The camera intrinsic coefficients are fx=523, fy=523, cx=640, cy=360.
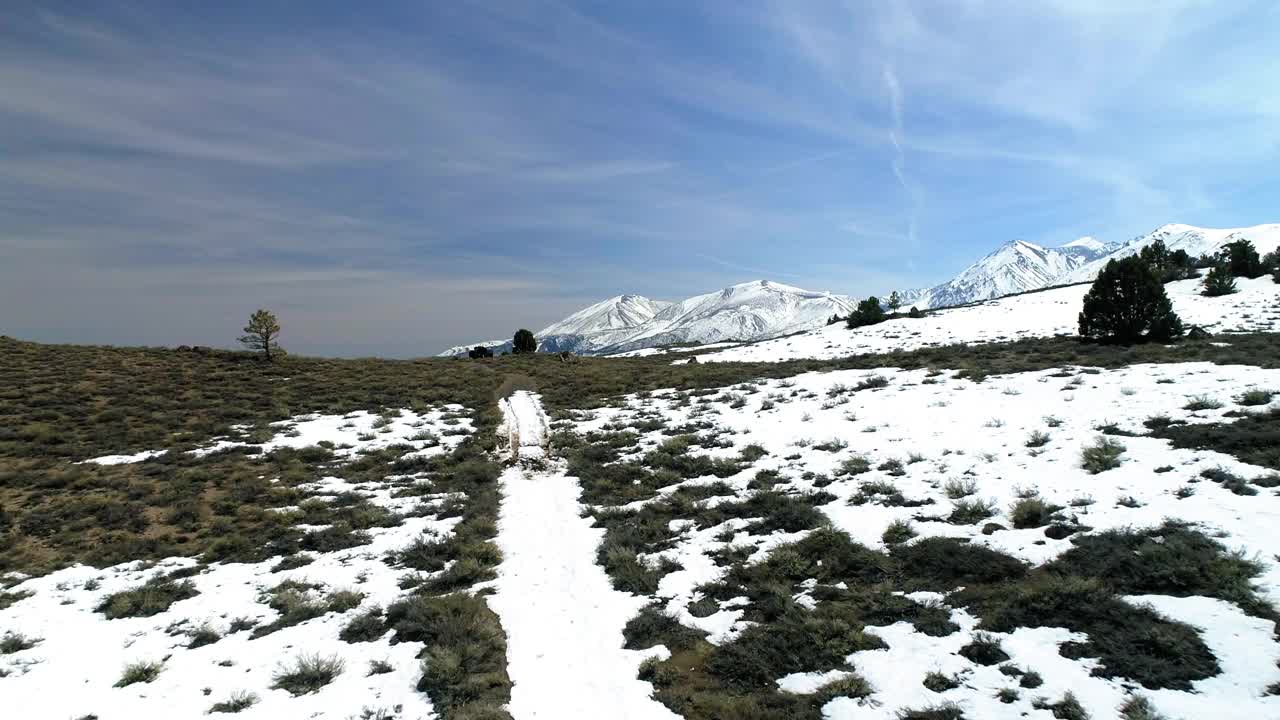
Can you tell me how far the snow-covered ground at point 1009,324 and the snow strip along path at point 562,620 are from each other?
33.4m

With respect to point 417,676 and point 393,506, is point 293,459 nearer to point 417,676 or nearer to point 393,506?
point 393,506

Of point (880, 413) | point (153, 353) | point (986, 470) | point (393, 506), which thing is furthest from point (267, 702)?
point (153, 353)

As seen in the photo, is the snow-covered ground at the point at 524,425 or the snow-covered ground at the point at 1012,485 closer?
the snow-covered ground at the point at 1012,485

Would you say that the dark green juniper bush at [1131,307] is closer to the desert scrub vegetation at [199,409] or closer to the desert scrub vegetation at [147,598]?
the desert scrub vegetation at [199,409]

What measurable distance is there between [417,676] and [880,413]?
15.6m

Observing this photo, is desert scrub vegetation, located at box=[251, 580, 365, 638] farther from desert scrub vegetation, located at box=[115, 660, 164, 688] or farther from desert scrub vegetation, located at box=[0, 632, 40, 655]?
desert scrub vegetation, located at box=[0, 632, 40, 655]

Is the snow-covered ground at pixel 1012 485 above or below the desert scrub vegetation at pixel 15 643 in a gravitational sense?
above

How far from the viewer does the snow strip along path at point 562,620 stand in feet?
23.1

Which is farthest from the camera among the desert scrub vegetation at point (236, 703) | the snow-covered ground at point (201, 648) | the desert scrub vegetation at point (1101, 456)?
the desert scrub vegetation at point (1101, 456)

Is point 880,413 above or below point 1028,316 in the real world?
below

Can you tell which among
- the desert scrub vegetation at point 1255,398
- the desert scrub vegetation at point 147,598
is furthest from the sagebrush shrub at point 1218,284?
the desert scrub vegetation at point 147,598

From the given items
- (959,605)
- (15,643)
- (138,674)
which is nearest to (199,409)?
(15,643)

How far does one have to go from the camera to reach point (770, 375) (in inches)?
1212

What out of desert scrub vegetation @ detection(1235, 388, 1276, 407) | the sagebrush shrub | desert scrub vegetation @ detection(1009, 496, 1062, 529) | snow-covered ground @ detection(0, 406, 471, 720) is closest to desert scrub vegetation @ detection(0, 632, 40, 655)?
snow-covered ground @ detection(0, 406, 471, 720)
